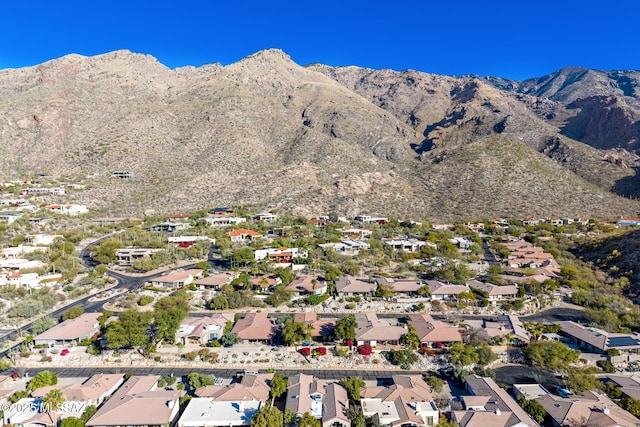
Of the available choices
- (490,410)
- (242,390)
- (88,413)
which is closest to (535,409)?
(490,410)

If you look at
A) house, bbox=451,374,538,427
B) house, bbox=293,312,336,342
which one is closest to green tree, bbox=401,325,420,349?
house, bbox=293,312,336,342

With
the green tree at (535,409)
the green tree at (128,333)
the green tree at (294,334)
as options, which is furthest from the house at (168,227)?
the green tree at (535,409)

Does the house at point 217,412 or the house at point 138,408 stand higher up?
the house at point 138,408

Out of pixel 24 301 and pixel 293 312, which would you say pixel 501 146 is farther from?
pixel 24 301

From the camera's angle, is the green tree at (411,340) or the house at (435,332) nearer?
the green tree at (411,340)

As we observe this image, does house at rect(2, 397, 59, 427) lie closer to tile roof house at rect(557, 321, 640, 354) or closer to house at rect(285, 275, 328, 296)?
house at rect(285, 275, 328, 296)

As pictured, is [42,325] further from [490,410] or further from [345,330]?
[490,410]

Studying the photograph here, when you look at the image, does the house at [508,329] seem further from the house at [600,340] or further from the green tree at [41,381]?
the green tree at [41,381]
